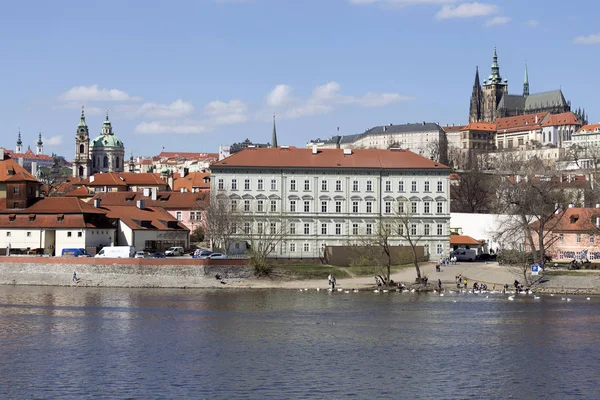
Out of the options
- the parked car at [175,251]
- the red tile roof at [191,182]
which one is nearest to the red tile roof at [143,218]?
the parked car at [175,251]

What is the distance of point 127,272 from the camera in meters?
74.5

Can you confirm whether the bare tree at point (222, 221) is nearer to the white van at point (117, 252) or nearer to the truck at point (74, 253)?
the white van at point (117, 252)

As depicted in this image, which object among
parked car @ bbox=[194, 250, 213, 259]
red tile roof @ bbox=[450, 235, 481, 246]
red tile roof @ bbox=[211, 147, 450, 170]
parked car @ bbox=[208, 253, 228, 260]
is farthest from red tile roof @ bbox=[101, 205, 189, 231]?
red tile roof @ bbox=[450, 235, 481, 246]

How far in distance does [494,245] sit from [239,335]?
196ft

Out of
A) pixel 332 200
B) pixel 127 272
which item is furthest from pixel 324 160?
pixel 127 272

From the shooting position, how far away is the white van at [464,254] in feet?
308

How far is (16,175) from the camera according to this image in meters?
86.9

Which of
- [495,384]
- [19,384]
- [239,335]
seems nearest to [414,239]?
[239,335]

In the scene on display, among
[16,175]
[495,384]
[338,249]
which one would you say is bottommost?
[495,384]

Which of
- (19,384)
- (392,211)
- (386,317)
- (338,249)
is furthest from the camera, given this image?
→ (392,211)

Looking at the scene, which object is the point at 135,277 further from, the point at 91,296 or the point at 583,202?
the point at 583,202

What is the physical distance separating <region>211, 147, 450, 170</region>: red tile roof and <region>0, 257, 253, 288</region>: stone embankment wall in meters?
17.3

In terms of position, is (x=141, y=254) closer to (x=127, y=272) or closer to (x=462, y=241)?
(x=127, y=272)

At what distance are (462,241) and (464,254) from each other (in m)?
4.42
